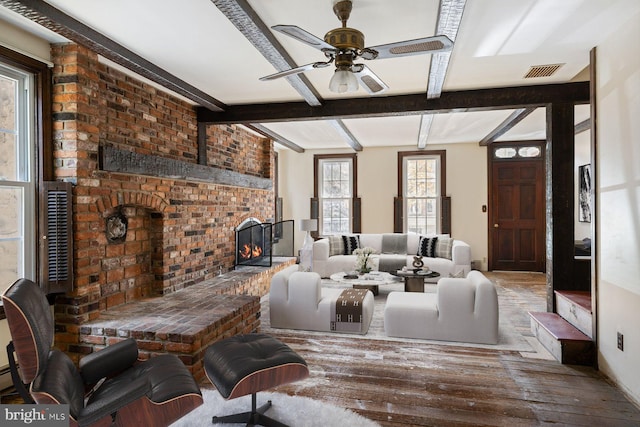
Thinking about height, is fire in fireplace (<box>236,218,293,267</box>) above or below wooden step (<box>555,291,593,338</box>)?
above

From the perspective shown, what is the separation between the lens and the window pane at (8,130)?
8.85 ft

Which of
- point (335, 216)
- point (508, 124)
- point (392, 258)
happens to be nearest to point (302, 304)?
point (392, 258)

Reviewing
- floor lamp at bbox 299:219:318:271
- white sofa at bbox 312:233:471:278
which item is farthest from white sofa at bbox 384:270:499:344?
floor lamp at bbox 299:219:318:271

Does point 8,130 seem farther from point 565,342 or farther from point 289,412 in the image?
point 565,342

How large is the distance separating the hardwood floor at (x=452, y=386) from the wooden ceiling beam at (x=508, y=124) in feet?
9.30

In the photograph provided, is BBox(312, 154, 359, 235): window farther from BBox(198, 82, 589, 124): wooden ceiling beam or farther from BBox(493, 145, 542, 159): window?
BBox(198, 82, 589, 124): wooden ceiling beam

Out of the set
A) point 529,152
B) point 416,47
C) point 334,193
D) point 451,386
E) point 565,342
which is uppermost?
point 529,152

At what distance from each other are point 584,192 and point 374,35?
5.35 m

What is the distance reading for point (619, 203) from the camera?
2656 mm

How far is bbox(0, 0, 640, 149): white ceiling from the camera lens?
2383 millimetres

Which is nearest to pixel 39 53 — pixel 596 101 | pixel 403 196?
pixel 596 101

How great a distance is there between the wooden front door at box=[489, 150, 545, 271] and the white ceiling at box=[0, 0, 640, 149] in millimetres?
3986

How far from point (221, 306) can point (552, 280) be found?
132 inches

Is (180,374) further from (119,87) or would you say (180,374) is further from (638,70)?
(638,70)
